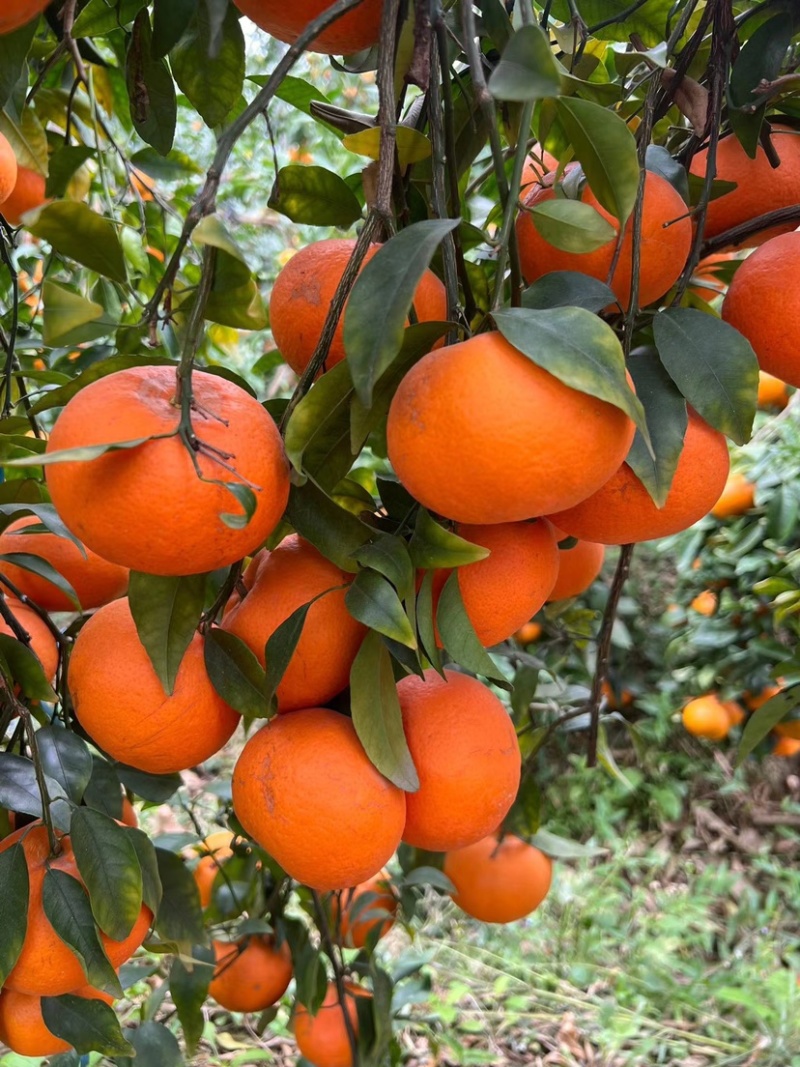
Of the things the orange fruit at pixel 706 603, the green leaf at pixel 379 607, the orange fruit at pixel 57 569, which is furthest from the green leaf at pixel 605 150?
the orange fruit at pixel 706 603

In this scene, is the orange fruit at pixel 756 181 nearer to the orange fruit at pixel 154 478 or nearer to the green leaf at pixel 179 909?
the orange fruit at pixel 154 478

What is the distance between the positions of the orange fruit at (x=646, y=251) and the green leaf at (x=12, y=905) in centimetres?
46

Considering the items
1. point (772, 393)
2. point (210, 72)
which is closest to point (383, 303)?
point (210, 72)

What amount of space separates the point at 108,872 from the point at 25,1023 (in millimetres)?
147

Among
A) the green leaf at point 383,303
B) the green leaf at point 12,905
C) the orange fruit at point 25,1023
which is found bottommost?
the orange fruit at point 25,1023

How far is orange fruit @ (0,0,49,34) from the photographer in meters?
0.41

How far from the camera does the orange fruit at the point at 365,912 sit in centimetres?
103

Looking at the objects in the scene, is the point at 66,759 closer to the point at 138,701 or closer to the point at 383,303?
the point at 138,701

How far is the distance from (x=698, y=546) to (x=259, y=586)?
161cm

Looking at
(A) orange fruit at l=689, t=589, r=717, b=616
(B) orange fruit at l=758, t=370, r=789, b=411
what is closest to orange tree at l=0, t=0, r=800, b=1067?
(B) orange fruit at l=758, t=370, r=789, b=411

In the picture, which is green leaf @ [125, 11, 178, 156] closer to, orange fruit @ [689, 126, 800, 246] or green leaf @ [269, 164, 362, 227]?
green leaf @ [269, 164, 362, 227]

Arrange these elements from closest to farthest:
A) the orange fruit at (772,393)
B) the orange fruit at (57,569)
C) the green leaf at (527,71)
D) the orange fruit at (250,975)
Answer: the green leaf at (527,71) < the orange fruit at (57,569) < the orange fruit at (250,975) < the orange fruit at (772,393)

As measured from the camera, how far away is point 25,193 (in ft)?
2.90

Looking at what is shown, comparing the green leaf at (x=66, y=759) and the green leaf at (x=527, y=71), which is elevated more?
the green leaf at (x=527, y=71)
